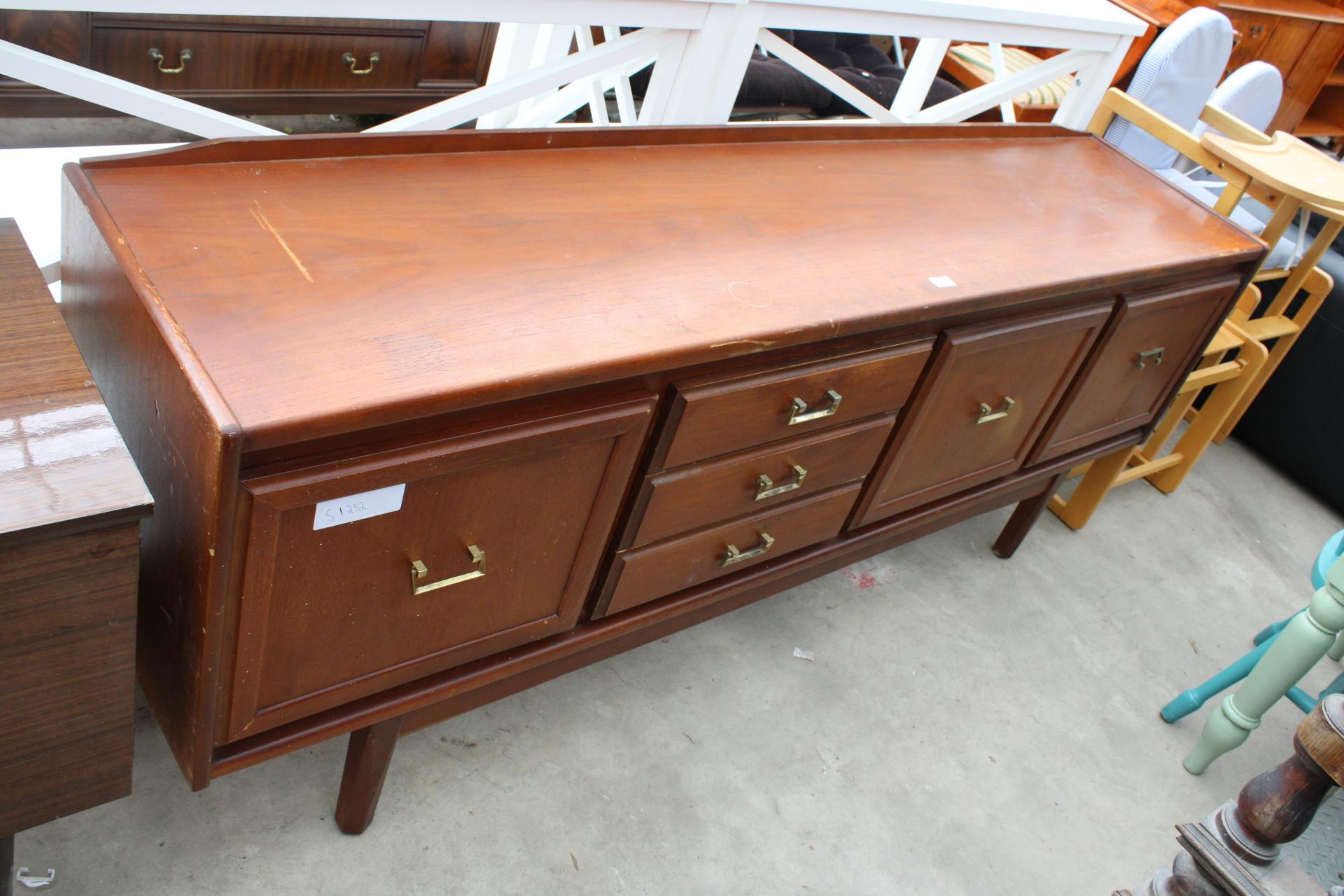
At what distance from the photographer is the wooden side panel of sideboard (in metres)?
0.95

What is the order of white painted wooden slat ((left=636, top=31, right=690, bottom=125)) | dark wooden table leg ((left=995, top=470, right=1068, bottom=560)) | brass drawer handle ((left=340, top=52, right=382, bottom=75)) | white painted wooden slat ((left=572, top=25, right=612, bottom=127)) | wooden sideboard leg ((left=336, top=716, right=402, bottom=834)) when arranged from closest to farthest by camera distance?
wooden sideboard leg ((left=336, top=716, right=402, bottom=834)) → white painted wooden slat ((left=636, top=31, right=690, bottom=125)) → white painted wooden slat ((left=572, top=25, right=612, bottom=127)) → dark wooden table leg ((left=995, top=470, right=1068, bottom=560)) → brass drawer handle ((left=340, top=52, right=382, bottom=75))

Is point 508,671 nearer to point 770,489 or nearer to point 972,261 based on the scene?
point 770,489

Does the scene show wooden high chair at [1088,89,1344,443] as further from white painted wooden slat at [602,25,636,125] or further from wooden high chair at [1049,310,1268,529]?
white painted wooden slat at [602,25,636,125]

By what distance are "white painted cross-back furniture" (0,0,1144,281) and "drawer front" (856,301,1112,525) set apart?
581 mm

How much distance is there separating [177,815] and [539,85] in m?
1.17

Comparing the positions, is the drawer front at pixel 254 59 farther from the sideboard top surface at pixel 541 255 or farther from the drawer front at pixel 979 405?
the drawer front at pixel 979 405

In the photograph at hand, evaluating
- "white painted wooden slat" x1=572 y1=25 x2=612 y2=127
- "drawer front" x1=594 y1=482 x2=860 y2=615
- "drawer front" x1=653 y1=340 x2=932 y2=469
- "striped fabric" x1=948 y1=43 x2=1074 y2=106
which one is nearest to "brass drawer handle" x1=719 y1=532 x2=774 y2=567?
"drawer front" x1=594 y1=482 x2=860 y2=615

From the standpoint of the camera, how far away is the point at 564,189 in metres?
1.45

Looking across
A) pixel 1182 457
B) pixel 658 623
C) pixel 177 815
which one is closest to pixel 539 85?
pixel 658 623

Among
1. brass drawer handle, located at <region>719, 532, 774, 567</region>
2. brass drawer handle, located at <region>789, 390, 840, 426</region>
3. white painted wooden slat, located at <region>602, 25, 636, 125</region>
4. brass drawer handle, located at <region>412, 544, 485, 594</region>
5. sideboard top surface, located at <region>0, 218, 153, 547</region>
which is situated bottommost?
brass drawer handle, located at <region>719, 532, 774, 567</region>

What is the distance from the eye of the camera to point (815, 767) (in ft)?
5.93

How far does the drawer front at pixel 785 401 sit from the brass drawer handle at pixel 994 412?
254 millimetres

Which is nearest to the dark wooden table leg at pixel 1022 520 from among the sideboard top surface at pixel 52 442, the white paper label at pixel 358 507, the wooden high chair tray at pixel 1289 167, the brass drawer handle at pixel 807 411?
the wooden high chair tray at pixel 1289 167

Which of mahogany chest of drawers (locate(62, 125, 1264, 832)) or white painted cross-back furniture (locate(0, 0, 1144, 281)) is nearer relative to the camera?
mahogany chest of drawers (locate(62, 125, 1264, 832))
